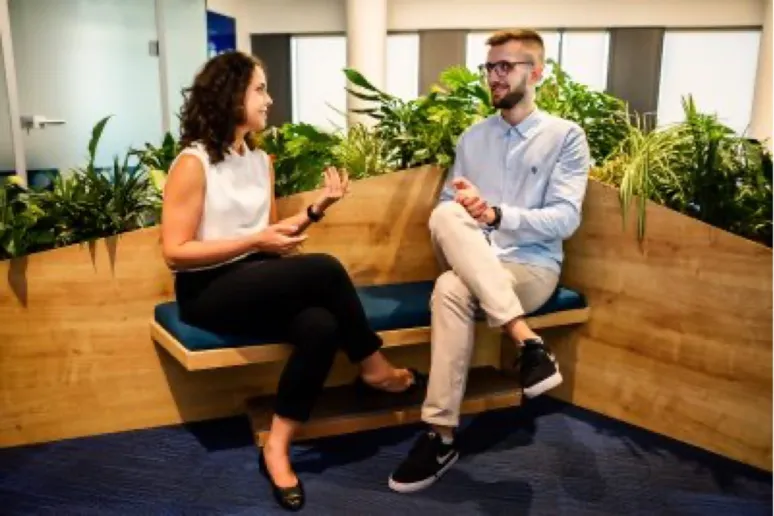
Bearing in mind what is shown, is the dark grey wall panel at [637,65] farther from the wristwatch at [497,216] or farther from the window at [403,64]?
the wristwatch at [497,216]

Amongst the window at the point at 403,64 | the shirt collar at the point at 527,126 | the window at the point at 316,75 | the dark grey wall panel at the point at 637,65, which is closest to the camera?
the shirt collar at the point at 527,126

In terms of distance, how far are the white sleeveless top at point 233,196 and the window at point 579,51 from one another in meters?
5.90

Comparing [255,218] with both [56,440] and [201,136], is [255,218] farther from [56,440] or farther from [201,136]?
[56,440]

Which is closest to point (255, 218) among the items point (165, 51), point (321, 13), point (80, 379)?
point (80, 379)

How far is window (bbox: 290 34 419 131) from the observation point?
314 inches

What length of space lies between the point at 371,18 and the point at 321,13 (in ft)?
2.87

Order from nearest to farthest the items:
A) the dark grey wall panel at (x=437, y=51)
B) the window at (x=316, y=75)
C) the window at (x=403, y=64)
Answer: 1. the dark grey wall panel at (x=437, y=51)
2. the window at (x=403, y=64)
3. the window at (x=316, y=75)

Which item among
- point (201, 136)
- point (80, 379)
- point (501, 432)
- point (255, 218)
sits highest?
point (201, 136)

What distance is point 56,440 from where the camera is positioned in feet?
7.61

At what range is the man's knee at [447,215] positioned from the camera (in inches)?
85.4

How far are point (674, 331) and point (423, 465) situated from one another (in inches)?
38.2

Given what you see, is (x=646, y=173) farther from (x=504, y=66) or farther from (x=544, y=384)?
→ (x=544, y=384)

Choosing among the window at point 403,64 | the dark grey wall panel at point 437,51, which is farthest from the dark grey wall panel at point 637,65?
the window at point 403,64

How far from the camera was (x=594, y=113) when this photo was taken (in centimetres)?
279
